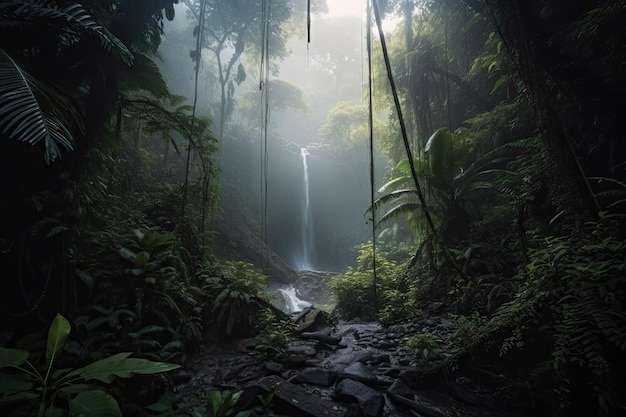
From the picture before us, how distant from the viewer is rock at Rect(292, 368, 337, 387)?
3514 millimetres

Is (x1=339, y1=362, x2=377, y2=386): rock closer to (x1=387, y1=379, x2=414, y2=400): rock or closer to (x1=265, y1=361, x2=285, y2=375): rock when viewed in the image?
(x1=387, y1=379, x2=414, y2=400): rock

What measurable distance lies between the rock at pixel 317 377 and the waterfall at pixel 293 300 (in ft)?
27.0

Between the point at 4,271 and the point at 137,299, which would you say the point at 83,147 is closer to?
the point at 4,271

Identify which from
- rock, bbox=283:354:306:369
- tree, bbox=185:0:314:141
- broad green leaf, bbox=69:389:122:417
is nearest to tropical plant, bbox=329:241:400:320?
rock, bbox=283:354:306:369

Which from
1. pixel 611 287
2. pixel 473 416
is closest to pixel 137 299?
pixel 473 416

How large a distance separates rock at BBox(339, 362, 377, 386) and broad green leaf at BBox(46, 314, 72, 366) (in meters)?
2.77

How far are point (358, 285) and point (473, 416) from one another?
4.99m

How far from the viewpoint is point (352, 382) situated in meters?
3.33

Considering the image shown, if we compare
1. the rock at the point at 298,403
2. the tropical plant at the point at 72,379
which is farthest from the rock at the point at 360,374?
the tropical plant at the point at 72,379

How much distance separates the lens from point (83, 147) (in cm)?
369

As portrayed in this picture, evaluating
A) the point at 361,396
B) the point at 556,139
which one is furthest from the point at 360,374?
the point at 556,139

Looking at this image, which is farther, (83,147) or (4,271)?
(83,147)

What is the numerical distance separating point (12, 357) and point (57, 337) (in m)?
0.22

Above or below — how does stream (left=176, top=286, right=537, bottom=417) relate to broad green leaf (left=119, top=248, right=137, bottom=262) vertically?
below
